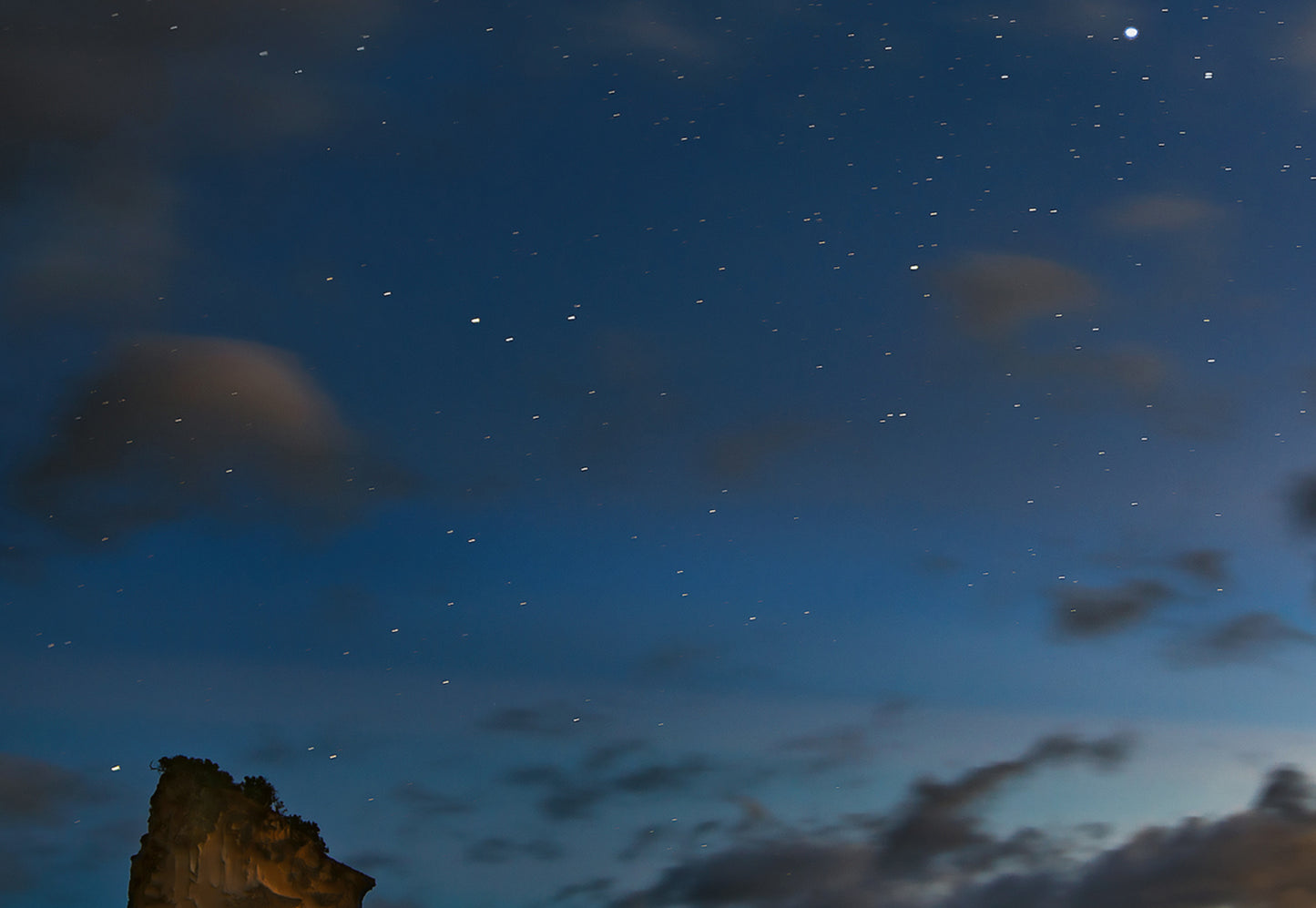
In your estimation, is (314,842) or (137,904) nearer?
(137,904)

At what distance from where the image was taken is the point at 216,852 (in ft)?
149

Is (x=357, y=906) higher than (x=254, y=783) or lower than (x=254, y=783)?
lower

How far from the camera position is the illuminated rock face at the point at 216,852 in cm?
4459

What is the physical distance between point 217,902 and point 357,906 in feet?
17.8

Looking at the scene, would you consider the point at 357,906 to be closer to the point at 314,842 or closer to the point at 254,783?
the point at 314,842

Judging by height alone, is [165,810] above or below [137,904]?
above

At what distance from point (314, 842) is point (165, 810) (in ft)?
17.2

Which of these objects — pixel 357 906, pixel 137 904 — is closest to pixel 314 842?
pixel 357 906

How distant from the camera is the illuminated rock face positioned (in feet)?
146

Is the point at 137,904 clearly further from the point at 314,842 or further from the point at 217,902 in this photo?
the point at 314,842

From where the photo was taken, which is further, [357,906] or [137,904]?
[357,906]

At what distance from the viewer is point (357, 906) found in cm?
4853

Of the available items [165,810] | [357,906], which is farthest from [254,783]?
[357,906]

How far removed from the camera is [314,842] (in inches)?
1877
